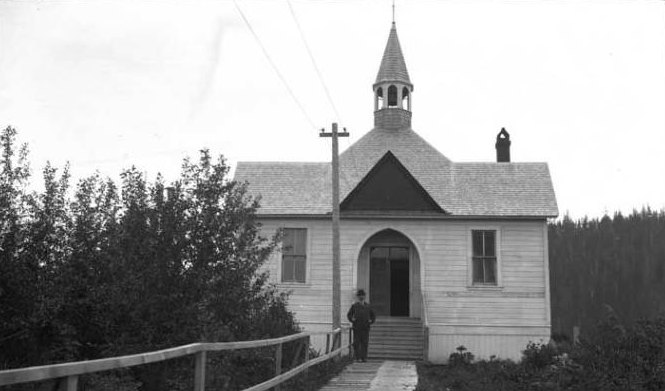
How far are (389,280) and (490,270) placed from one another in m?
3.67

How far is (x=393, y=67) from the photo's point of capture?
30.7 metres

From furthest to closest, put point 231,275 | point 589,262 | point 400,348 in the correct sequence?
point 589,262, point 400,348, point 231,275

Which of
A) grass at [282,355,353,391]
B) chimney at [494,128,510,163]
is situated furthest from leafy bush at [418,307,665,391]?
chimney at [494,128,510,163]

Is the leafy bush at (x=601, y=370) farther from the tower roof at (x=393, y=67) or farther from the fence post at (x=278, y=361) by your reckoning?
the tower roof at (x=393, y=67)

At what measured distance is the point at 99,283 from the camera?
48.0ft

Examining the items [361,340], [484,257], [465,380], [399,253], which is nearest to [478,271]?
[484,257]

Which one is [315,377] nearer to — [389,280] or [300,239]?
[300,239]

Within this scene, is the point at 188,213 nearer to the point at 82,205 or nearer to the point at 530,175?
the point at 82,205

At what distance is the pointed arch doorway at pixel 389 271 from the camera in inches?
1054

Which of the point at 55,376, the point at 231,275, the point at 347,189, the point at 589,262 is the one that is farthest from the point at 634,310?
the point at 55,376

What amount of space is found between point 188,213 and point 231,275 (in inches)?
63.0

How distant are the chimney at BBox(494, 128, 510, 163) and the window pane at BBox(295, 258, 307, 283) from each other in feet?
30.0

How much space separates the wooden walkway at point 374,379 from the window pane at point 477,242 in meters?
8.40

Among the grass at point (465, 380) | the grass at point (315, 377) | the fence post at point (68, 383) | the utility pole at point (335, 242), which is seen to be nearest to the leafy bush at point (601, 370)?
the grass at point (465, 380)
